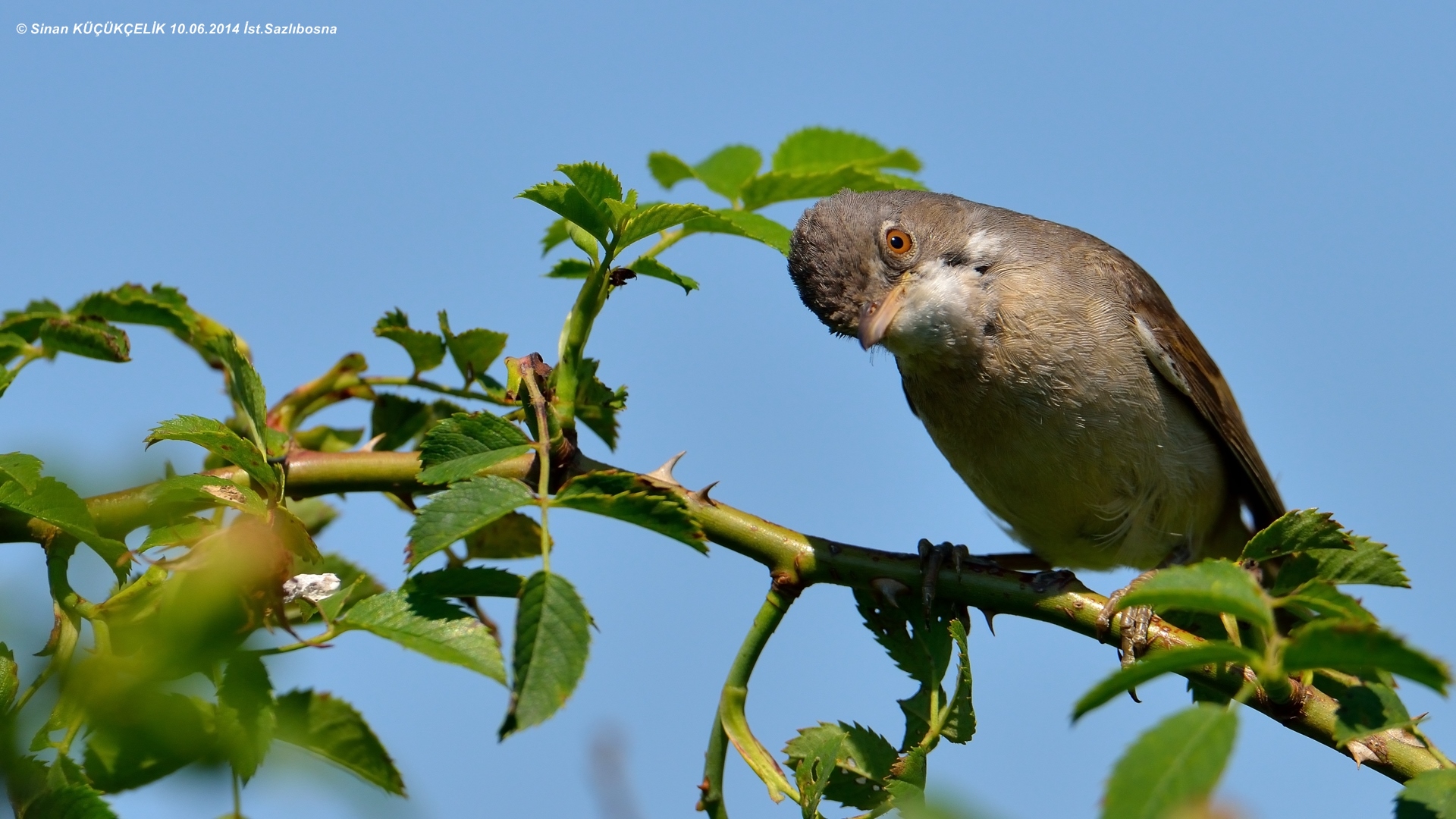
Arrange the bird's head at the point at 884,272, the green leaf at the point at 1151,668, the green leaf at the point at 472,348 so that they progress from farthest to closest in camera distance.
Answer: the bird's head at the point at 884,272 → the green leaf at the point at 472,348 → the green leaf at the point at 1151,668

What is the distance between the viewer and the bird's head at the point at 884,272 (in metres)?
4.50

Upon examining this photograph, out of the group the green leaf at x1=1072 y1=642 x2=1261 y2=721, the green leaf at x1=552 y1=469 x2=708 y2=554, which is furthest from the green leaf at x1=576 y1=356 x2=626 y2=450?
the green leaf at x1=1072 y1=642 x2=1261 y2=721

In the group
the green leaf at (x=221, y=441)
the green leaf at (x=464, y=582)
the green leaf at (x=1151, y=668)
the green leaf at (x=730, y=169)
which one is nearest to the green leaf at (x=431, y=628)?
the green leaf at (x=464, y=582)

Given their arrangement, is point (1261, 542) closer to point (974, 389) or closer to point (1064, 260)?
point (974, 389)

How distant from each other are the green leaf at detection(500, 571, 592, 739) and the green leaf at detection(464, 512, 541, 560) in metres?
1.08

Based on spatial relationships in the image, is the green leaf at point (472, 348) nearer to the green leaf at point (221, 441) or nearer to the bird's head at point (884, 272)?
the green leaf at point (221, 441)

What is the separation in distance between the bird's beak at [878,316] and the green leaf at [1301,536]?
5.98 ft

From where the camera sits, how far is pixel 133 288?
3273 mm

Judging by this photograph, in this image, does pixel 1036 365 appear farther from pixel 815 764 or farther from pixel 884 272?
pixel 815 764

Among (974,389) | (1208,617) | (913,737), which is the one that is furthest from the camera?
(974,389)

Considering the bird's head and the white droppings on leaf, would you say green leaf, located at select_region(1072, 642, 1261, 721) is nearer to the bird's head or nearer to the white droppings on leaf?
the white droppings on leaf

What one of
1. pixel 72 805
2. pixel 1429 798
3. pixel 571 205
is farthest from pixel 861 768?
pixel 72 805

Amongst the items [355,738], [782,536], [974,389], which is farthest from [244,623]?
[974,389]

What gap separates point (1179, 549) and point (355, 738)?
397 centimetres
